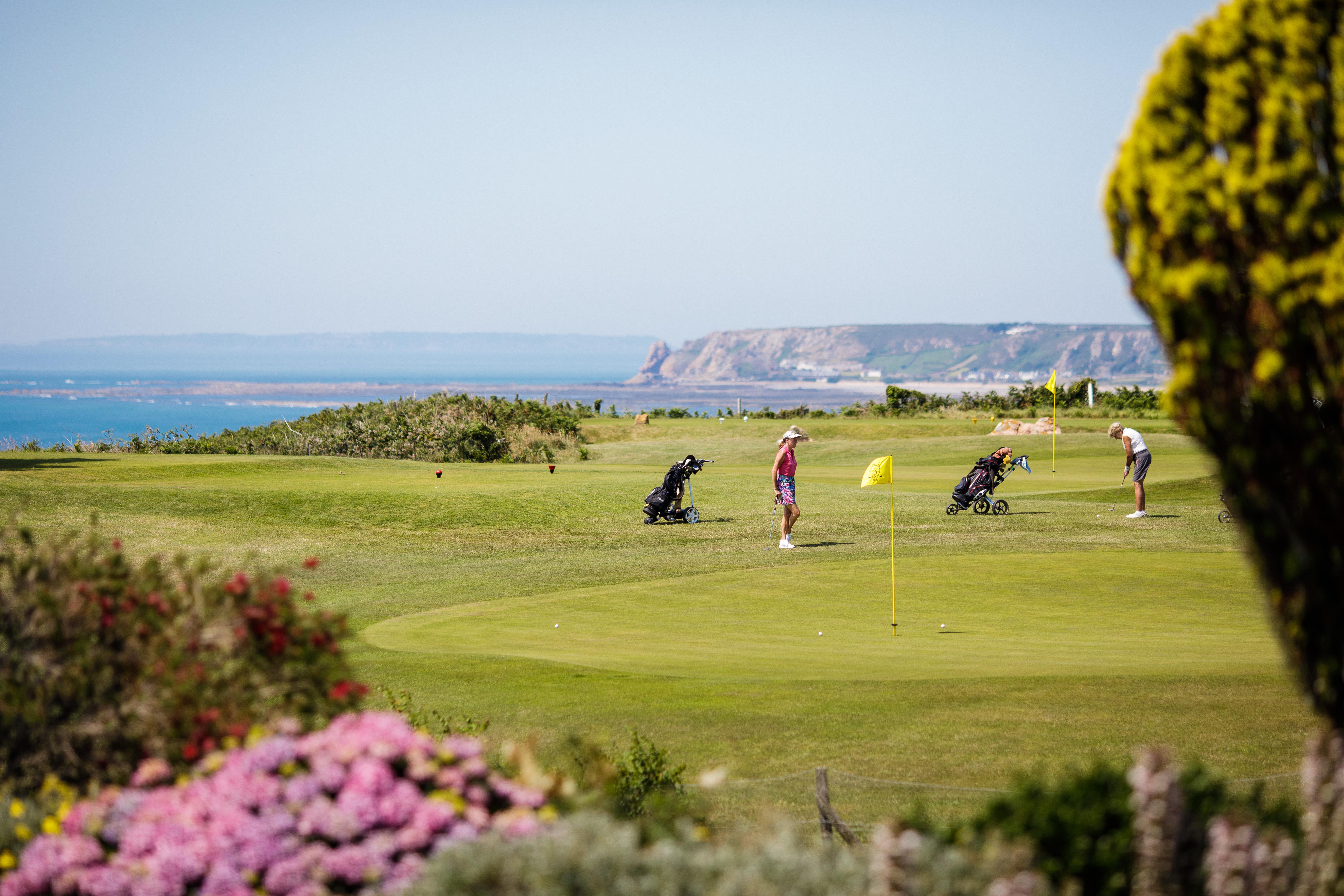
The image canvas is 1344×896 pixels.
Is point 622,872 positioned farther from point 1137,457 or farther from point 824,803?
point 1137,457

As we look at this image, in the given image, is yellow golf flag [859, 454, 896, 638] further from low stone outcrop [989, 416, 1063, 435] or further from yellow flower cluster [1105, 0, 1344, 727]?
low stone outcrop [989, 416, 1063, 435]

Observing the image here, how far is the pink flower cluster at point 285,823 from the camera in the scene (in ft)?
13.6

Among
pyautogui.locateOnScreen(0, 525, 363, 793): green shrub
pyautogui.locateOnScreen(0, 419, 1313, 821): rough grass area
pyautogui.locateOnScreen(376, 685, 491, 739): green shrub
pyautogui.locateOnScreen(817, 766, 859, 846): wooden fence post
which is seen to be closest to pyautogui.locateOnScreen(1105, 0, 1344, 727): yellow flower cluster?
pyautogui.locateOnScreen(817, 766, 859, 846): wooden fence post

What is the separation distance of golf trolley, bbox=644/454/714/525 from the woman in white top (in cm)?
839

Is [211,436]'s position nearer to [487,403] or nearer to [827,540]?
[487,403]

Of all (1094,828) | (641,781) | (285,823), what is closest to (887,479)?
(641,781)

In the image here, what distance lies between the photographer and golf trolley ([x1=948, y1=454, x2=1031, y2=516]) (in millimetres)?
25125

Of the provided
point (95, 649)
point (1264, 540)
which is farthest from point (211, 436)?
point (1264, 540)

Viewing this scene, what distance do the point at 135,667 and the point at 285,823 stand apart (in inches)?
44.8

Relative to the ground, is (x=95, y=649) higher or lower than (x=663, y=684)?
higher

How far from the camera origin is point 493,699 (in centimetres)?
923

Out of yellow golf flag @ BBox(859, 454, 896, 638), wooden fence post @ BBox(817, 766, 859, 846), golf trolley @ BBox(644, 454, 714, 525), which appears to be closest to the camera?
wooden fence post @ BBox(817, 766, 859, 846)

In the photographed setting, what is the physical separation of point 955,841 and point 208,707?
120 inches

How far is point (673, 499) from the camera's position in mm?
24484
